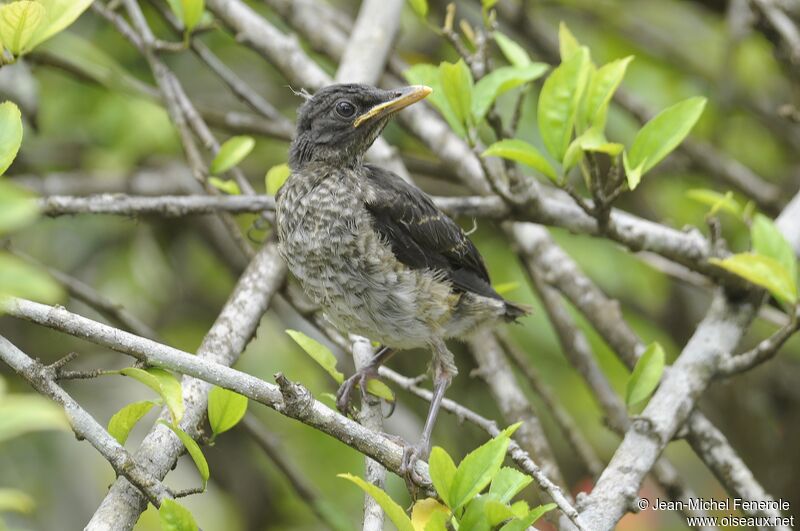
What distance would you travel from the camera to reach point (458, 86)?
2.91m

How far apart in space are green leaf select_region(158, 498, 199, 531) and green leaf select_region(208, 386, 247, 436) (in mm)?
471

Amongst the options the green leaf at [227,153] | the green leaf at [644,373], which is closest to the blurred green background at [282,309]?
the green leaf at [227,153]

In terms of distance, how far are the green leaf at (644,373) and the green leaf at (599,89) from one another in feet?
2.31

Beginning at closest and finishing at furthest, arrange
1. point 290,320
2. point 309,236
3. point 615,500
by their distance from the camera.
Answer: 1. point 615,500
2. point 309,236
3. point 290,320

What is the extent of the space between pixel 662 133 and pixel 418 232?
2.86ft

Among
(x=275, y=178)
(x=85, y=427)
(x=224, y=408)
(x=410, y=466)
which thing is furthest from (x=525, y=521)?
(x=275, y=178)

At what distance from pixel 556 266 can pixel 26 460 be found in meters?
2.66

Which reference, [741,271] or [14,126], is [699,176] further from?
[14,126]

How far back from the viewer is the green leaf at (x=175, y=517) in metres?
1.96

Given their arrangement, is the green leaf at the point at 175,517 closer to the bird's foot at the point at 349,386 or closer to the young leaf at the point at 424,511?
the young leaf at the point at 424,511

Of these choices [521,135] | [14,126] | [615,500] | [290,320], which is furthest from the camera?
[521,135]

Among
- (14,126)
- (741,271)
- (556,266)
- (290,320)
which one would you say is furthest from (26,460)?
(741,271)

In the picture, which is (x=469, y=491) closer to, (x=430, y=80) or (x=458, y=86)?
(x=458, y=86)

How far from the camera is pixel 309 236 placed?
313 cm
